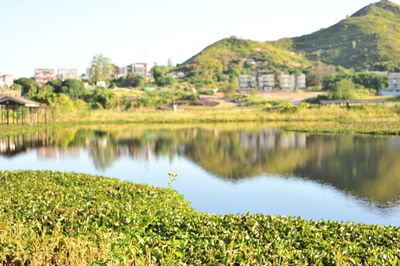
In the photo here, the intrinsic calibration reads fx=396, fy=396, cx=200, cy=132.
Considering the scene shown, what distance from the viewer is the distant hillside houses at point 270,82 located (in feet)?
370

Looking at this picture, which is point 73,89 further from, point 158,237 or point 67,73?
point 67,73

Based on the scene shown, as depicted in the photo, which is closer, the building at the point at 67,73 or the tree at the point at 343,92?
the tree at the point at 343,92

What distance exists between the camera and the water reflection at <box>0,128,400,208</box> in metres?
16.8

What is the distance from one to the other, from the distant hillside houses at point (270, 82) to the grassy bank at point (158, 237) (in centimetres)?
10198

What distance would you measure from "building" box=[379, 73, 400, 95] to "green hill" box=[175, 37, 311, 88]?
44.3 meters

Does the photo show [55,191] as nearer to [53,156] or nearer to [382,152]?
[53,156]

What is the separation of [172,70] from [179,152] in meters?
134

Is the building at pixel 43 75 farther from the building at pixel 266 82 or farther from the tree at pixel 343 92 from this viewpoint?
the tree at pixel 343 92

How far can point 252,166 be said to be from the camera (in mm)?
20562

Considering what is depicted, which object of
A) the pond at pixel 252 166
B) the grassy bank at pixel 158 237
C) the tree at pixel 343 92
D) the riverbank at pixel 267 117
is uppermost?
the tree at pixel 343 92

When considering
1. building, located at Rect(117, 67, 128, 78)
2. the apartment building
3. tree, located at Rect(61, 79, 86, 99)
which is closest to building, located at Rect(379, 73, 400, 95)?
the apartment building

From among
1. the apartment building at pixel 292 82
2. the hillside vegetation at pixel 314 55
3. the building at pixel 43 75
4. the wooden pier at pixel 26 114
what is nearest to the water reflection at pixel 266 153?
the wooden pier at pixel 26 114

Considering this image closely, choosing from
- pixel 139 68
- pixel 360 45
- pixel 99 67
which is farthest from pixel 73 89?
pixel 360 45

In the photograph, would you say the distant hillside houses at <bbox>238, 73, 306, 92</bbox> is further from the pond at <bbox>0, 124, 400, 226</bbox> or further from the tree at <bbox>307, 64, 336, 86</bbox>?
the pond at <bbox>0, 124, 400, 226</bbox>
